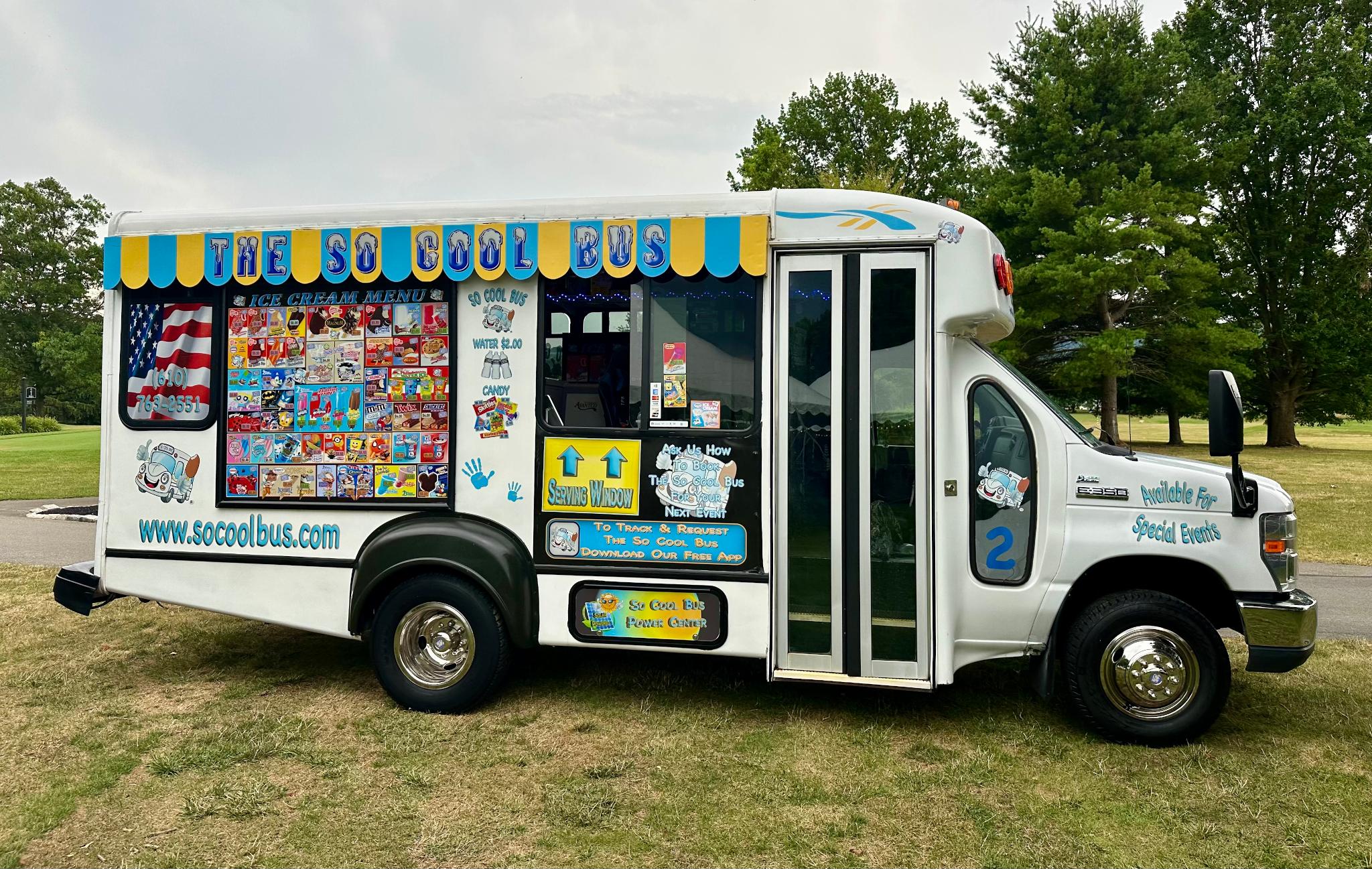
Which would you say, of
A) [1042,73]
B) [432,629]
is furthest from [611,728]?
[1042,73]

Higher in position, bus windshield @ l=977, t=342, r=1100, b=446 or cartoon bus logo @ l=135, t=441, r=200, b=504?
bus windshield @ l=977, t=342, r=1100, b=446

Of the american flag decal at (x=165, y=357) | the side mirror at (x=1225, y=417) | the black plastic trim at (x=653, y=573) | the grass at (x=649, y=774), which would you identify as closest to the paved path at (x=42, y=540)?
the grass at (x=649, y=774)

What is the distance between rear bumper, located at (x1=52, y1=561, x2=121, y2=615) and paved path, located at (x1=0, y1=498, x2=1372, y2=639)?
5.73m

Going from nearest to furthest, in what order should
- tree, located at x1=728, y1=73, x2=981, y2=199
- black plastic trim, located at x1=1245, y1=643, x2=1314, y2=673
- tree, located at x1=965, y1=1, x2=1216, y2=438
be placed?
Result: black plastic trim, located at x1=1245, y1=643, x2=1314, y2=673 → tree, located at x1=965, y1=1, x2=1216, y2=438 → tree, located at x1=728, y1=73, x2=981, y2=199

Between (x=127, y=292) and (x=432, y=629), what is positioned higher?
(x=127, y=292)

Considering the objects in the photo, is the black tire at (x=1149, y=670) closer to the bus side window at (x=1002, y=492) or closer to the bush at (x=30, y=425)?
the bus side window at (x=1002, y=492)

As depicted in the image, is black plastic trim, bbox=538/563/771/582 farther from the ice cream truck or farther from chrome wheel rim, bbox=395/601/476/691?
chrome wheel rim, bbox=395/601/476/691

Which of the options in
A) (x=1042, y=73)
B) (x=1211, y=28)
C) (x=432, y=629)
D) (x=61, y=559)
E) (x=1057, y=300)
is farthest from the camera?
(x=1211, y=28)

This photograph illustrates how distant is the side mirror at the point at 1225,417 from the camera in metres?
4.26

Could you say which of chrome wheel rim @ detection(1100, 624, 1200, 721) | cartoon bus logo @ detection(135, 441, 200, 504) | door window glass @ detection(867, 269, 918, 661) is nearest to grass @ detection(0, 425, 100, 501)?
cartoon bus logo @ detection(135, 441, 200, 504)

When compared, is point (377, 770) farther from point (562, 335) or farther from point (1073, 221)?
point (1073, 221)

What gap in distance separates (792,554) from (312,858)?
2589 mm

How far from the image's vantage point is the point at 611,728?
4.77 meters

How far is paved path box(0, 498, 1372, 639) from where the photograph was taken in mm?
7558
